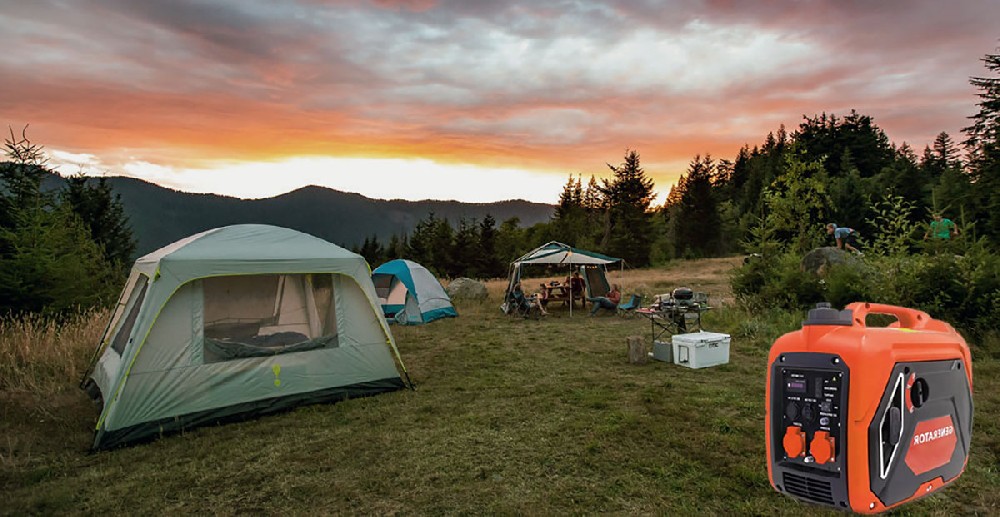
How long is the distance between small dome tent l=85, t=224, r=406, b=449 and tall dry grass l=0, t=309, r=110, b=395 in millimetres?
359

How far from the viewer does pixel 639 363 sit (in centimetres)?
735

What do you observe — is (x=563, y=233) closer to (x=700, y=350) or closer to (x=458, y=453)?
(x=700, y=350)

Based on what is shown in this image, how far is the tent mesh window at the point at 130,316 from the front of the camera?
5.36 meters

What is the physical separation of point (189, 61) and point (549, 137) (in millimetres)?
11070

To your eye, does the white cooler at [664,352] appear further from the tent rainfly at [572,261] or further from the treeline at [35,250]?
the treeline at [35,250]

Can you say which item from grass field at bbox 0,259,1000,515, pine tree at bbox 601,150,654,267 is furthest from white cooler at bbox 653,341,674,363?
pine tree at bbox 601,150,654,267

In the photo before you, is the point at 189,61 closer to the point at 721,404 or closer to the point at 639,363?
the point at 639,363

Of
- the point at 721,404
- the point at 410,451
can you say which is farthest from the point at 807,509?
the point at 410,451

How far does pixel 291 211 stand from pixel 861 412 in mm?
142310

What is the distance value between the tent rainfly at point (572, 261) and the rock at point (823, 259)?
13.4 ft

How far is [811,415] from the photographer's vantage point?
76.9 inches

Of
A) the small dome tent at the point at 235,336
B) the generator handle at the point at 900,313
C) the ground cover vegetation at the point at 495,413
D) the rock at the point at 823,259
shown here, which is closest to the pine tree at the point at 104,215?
the ground cover vegetation at the point at 495,413

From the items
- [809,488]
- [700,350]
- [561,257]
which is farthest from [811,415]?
[561,257]

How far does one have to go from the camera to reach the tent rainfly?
13.3m
